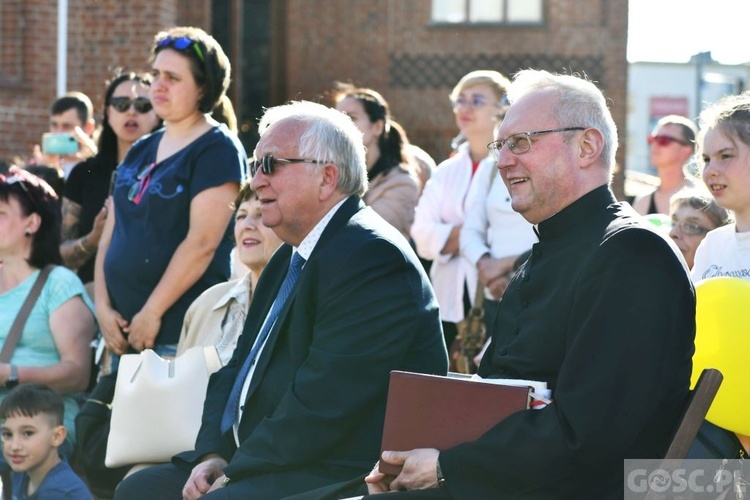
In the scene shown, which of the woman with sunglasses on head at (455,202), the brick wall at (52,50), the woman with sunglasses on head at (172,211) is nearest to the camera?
the woman with sunglasses on head at (172,211)

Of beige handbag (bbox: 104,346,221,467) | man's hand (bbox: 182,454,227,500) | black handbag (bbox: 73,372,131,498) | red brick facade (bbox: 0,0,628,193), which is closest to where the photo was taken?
man's hand (bbox: 182,454,227,500)

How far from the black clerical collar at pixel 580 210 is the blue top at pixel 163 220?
2683 millimetres

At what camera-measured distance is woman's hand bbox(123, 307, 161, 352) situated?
19.3ft

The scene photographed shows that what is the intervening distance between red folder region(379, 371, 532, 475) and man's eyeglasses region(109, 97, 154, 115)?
413 cm

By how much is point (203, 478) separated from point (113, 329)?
1798 mm

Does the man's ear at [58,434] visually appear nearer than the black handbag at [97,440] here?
No

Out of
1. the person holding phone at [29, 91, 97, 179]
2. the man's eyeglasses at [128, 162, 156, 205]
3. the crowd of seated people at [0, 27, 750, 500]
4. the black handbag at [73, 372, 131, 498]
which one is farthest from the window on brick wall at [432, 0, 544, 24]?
the black handbag at [73, 372, 131, 498]

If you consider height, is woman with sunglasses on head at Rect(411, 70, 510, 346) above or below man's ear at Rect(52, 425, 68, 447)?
above

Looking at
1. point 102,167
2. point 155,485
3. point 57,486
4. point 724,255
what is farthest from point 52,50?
point 724,255

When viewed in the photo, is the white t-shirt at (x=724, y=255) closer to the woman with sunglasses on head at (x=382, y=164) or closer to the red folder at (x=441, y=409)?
the red folder at (x=441, y=409)

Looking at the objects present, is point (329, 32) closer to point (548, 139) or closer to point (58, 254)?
point (58, 254)

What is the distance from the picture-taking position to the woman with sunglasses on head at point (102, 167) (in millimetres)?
7199

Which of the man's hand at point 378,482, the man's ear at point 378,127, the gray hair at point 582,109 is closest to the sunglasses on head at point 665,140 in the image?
the man's ear at point 378,127

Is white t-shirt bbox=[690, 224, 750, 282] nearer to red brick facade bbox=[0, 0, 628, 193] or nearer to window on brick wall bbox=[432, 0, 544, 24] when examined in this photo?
red brick facade bbox=[0, 0, 628, 193]
